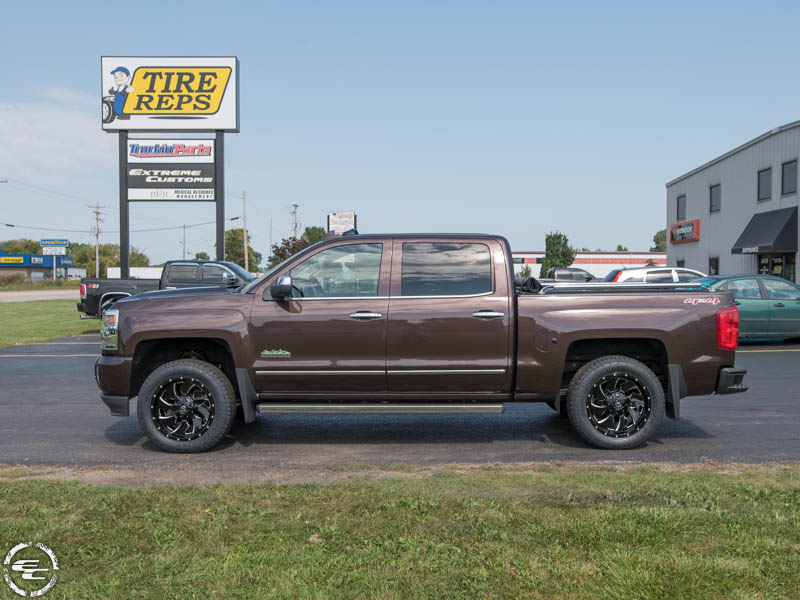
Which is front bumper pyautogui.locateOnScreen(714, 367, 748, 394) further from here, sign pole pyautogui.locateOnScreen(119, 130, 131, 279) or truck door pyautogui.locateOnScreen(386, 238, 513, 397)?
sign pole pyautogui.locateOnScreen(119, 130, 131, 279)

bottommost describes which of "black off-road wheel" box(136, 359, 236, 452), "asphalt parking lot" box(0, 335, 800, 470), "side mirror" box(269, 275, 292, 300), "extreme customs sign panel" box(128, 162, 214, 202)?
"asphalt parking lot" box(0, 335, 800, 470)

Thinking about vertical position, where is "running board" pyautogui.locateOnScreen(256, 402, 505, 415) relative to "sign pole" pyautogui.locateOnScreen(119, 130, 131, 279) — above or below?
below

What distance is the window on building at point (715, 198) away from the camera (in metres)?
34.6

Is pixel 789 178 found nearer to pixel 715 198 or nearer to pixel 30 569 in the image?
pixel 715 198

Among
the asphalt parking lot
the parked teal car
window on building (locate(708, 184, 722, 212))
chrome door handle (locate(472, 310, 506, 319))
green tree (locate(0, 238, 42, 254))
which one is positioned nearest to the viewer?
the asphalt parking lot

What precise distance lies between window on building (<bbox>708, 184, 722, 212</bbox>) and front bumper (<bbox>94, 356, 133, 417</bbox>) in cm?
3381

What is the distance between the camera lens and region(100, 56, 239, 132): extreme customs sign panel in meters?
23.8

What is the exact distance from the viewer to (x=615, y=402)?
6320mm

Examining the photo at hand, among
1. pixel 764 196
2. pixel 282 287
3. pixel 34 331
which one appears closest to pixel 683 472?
pixel 282 287

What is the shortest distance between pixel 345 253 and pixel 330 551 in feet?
10.7

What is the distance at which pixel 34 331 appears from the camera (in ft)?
65.8

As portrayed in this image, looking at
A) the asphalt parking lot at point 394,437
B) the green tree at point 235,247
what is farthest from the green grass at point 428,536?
the green tree at point 235,247

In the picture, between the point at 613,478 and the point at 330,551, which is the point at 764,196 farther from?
the point at 330,551

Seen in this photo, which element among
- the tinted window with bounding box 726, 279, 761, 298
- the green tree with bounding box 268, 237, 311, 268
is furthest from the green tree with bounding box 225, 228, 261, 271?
the tinted window with bounding box 726, 279, 761, 298
